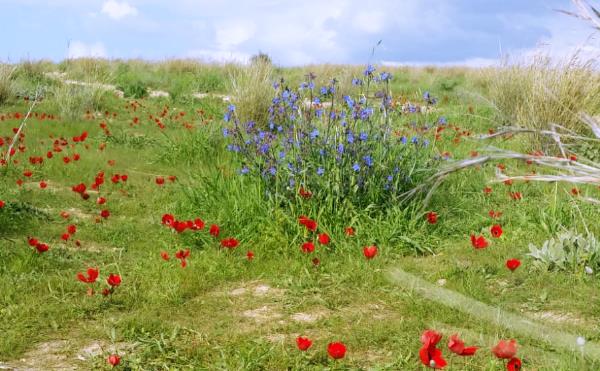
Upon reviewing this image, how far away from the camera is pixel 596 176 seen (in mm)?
1723

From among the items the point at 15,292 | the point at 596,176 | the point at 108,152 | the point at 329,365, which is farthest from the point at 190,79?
the point at 596,176

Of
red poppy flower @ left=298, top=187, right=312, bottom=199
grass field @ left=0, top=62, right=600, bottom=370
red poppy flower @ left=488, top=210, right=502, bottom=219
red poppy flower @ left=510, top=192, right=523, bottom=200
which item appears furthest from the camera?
red poppy flower @ left=510, top=192, right=523, bottom=200

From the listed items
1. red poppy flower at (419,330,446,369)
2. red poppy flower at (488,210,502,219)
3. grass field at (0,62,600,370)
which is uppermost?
red poppy flower at (419,330,446,369)

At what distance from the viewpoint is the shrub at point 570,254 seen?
4.20 meters

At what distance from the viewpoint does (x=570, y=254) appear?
4211mm

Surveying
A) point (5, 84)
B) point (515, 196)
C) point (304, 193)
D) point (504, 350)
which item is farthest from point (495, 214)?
point (5, 84)

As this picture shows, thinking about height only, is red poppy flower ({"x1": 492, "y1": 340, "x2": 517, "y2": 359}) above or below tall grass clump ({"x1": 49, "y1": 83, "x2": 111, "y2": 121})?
below

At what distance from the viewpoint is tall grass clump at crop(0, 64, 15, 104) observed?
12609 millimetres

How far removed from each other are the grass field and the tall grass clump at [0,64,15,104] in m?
6.60

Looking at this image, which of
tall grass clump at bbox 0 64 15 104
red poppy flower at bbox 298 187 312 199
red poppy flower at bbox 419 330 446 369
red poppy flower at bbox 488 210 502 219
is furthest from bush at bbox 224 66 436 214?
tall grass clump at bbox 0 64 15 104

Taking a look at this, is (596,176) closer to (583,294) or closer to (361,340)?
(361,340)

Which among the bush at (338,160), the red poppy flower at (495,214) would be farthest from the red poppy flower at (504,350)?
the red poppy flower at (495,214)

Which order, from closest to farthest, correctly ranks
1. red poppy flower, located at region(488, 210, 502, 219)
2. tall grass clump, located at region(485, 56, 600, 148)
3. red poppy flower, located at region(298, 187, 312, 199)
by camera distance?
red poppy flower, located at region(298, 187, 312, 199), red poppy flower, located at region(488, 210, 502, 219), tall grass clump, located at region(485, 56, 600, 148)

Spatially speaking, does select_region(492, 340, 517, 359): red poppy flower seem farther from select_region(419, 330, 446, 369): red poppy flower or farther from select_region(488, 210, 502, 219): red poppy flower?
select_region(488, 210, 502, 219): red poppy flower
